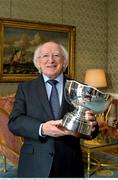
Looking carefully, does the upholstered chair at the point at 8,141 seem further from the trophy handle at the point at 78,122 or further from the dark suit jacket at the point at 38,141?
the trophy handle at the point at 78,122

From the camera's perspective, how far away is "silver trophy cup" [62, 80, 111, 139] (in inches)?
50.1

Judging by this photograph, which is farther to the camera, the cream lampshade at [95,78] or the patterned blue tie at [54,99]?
the cream lampshade at [95,78]

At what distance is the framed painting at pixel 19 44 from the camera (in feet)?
15.0

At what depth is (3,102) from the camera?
3771mm

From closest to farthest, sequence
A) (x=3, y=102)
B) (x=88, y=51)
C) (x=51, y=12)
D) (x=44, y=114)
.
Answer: (x=44, y=114) < (x=3, y=102) < (x=51, y=12) < (x=88, y=51)

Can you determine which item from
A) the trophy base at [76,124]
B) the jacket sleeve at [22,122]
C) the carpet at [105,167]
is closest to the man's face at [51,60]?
the jacket sleeve at [22,122]

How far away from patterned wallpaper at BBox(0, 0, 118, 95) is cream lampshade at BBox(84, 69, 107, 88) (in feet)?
1.15

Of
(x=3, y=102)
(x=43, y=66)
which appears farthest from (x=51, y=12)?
(x=43, y=66)

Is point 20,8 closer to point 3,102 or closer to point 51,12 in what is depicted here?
point 51,12

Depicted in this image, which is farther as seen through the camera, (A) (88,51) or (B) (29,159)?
(A) (88,51)

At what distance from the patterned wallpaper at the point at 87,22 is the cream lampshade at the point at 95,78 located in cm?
35

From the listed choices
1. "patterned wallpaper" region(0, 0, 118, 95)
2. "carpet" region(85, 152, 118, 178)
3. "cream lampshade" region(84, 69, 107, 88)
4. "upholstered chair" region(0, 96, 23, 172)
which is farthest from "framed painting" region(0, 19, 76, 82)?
"upholstered chair" region(0, 96, 23, 172)

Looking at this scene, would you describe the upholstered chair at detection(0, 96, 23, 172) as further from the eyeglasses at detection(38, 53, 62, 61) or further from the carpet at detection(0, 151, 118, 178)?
the eyeglasses at detection(38, 53, 62, 61)

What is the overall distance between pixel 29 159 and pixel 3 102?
7.79 ft
